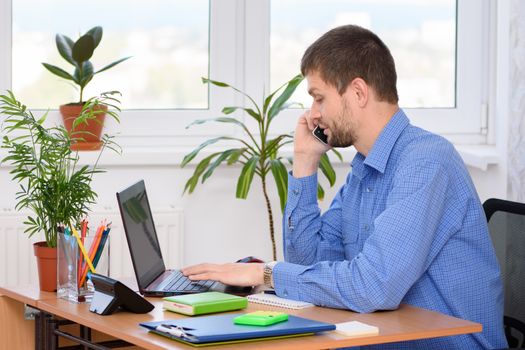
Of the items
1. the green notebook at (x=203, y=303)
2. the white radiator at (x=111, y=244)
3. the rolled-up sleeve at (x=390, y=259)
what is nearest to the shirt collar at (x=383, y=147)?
the rolled-up sleeve at (x=390, y=259)

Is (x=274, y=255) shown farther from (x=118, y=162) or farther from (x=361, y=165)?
(x=361, y=165)

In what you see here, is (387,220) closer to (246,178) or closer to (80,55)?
(246,178)

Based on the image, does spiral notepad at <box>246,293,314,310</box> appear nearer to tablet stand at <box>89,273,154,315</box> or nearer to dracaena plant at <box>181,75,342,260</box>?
tablet stand at <box>89,273,154,315</box>

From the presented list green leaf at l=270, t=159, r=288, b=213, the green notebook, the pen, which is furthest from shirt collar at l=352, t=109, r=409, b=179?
green leaf at l=270, t=159, r=288, b=213

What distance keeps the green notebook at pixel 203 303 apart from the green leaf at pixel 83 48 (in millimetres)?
1747

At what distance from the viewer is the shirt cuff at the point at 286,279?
2.05 metres

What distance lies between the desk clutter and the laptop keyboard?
16cm

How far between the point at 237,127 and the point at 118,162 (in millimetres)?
581

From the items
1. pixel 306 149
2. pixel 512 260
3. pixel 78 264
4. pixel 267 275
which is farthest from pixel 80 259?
pixel 512 260

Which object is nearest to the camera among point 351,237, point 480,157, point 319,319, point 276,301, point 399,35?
point 319,319

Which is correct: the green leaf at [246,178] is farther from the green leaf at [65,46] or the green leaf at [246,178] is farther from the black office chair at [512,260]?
the black office chair at [512,260]

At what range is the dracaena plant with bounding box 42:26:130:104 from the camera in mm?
3498

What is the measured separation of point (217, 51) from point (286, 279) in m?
1.95

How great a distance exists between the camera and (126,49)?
150 inches
